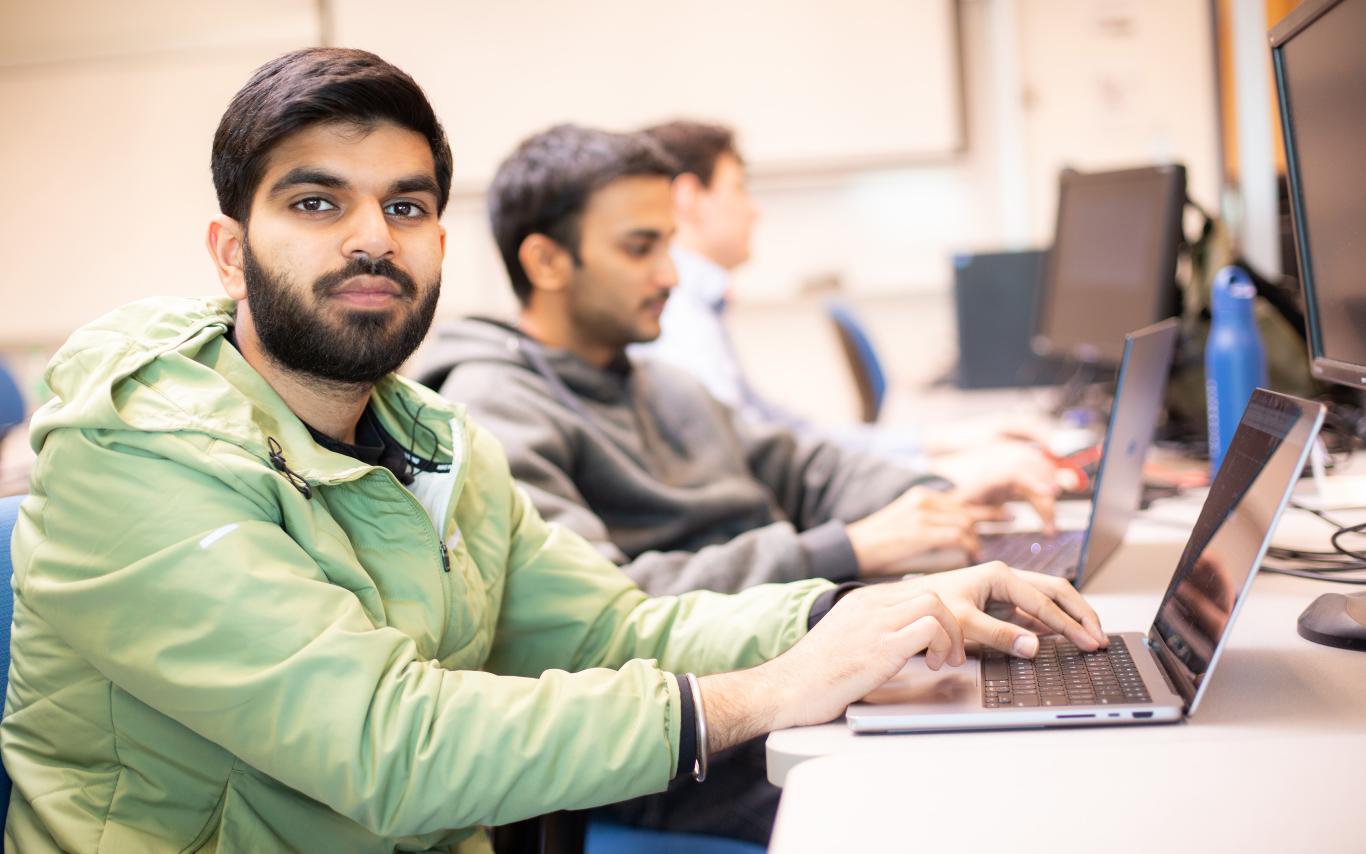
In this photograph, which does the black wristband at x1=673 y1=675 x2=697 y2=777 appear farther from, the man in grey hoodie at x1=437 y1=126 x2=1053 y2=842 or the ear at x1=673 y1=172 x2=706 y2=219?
the ear at x1=673 y1=172 x2=706 y2=219

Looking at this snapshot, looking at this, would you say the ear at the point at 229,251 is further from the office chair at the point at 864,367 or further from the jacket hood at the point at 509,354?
the office chair at the point at 864,367

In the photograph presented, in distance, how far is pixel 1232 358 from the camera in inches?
66.4

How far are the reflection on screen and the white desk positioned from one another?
0.37 meters

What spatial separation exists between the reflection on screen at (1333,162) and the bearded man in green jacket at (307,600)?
0.42 meters

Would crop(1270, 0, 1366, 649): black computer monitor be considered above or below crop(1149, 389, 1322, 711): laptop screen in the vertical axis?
above

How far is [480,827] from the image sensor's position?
1241 millimetres

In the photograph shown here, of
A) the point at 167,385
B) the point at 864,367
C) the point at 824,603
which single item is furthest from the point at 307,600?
the point at 864,367

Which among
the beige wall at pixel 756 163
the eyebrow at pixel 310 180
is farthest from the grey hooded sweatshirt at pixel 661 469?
the beige wall at pixel 756 163

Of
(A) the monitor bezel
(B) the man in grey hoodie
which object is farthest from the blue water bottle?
(A) the monitor bezel

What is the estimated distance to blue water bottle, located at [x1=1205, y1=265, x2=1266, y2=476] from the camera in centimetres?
168

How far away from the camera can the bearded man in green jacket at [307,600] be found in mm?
916

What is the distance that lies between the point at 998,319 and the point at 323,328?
267 cm

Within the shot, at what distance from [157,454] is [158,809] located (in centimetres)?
29

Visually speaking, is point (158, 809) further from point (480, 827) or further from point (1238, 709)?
point (1238, 709)
